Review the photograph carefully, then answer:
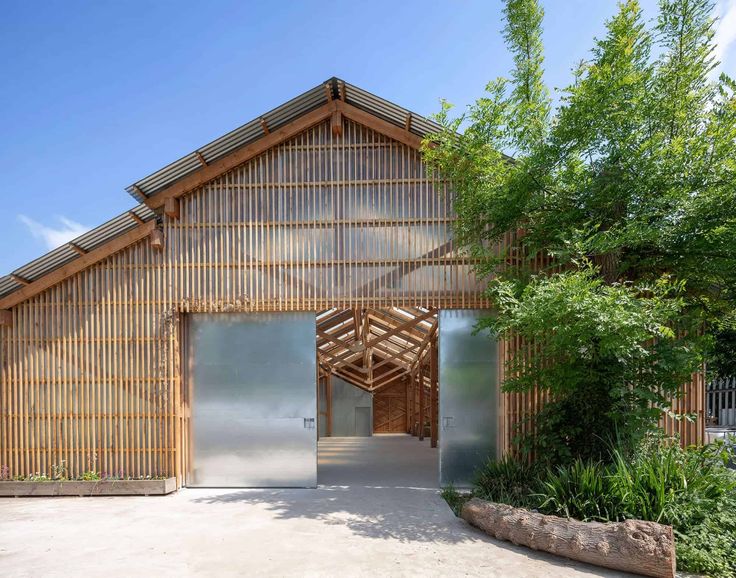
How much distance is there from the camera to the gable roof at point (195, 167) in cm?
843

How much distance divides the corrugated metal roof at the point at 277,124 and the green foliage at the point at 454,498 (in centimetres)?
619

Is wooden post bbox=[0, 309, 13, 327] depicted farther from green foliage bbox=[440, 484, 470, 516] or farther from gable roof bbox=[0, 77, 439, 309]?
green foliage bbox=[440, 484, 470, 516]

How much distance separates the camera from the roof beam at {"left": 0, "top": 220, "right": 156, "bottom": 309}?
342 inches

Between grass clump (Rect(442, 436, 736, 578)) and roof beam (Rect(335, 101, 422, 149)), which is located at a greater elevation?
roof beam (Rect(335, 101, 422, 149))

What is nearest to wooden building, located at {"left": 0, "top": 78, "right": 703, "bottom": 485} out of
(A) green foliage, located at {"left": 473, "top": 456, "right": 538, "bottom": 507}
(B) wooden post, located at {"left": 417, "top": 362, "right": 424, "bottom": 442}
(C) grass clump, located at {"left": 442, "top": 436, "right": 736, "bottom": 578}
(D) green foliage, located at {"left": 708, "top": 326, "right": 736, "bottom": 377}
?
(A) green foliage, located at {"left": 473, "top": 456, "right": 538, "bottom": 507}

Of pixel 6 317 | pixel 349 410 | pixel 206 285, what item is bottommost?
pixel 349 410

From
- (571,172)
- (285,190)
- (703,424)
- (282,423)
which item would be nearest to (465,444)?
(282,423)

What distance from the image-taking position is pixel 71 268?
343 inches

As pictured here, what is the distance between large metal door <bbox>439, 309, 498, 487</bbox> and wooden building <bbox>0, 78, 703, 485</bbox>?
0.14 metres

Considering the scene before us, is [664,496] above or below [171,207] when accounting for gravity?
below

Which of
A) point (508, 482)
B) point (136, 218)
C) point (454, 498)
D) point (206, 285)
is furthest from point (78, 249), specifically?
point (508, 482)

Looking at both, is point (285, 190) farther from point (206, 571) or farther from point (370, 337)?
point (370, 337)

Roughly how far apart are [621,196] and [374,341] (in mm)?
9569

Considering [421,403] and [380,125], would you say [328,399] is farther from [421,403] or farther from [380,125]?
[380,125]
